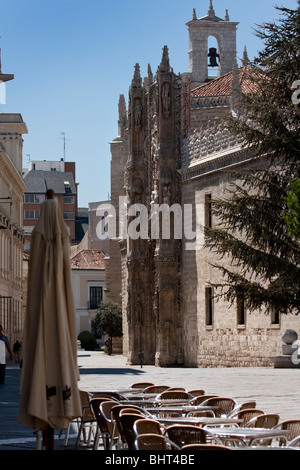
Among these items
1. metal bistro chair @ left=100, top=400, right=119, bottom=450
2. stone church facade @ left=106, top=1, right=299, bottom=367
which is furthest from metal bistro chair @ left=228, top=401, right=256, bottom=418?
stone church facade @ left=106, top=1, right=299, bottom=367

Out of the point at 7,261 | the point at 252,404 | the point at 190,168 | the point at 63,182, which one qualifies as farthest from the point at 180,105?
the point at 63,182

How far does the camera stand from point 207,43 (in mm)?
59469

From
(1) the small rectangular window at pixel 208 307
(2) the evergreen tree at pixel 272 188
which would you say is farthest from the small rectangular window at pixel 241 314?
(2) the evergreen tree at pixel 272 188

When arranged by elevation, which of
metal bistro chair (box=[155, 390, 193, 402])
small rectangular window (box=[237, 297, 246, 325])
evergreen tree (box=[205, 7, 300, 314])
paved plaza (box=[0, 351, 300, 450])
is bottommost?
paved plaza (box=[0, 351, 300, 450])

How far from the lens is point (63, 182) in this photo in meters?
109

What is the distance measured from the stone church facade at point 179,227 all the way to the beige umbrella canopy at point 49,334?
23085 millimetres

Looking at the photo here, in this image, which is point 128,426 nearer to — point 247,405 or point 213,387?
point 247,405

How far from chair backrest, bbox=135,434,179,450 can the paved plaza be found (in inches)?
174

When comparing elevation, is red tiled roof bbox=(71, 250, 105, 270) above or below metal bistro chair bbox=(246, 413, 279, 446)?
above

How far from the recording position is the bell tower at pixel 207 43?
58.8 meters

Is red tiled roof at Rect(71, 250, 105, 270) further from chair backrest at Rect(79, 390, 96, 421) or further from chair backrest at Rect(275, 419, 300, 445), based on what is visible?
chair backrest at Rect(275, 419, 300, 445)

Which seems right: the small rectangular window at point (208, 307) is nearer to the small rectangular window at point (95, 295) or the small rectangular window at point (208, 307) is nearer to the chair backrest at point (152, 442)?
the chair backrest at point (152, 442)

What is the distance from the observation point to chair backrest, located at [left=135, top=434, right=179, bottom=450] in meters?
9.40
